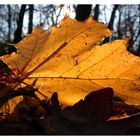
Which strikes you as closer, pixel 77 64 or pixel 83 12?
pixel 77 64

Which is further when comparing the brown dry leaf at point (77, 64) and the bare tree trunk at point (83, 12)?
the bare tree trunk at point (83, 12)

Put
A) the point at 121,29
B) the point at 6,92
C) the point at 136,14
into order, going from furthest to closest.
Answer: the point at 121,29
the point at 136,14
the point at 6,92

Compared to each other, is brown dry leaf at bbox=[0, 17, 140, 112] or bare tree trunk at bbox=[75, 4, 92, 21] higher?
brown dry leaf at bbox=[0, 17, 140, 112]

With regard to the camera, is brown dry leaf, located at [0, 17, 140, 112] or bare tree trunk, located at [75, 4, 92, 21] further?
bare tree trunk, located at [75, 4, 92, 21]

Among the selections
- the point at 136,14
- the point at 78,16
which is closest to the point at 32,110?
the point at 78,16

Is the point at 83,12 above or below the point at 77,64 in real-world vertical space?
below

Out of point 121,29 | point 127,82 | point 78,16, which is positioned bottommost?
point 121,29

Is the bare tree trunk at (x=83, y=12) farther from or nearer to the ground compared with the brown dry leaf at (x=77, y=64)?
nearer to the ground

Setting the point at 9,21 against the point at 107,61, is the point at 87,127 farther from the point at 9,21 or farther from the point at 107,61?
the point at 9,21
